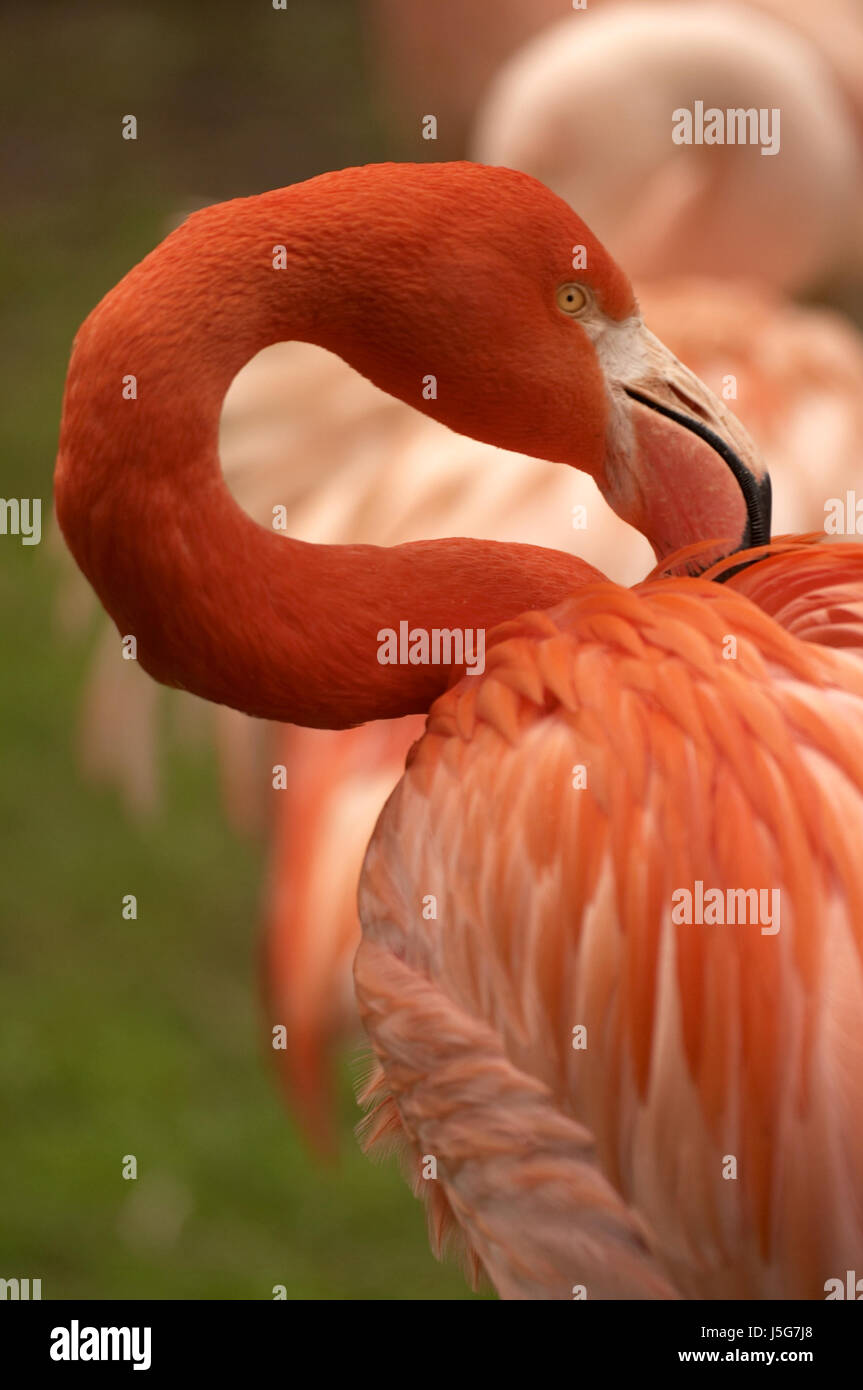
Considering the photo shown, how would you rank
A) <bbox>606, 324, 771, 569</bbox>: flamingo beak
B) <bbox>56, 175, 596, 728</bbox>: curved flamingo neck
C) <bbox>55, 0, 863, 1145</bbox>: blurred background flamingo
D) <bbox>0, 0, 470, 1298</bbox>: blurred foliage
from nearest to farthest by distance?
<bbox>56, 175, 596, 728</bbox>: curved flamingo neck
<bbox>606, 324, 771, 569</bbox>: flamingo beak
<bbox>55, 0, 863, 1145</bbox>: blurred background flamingo
<bbox>0, 0, 470, 1298</bbox>: blurred foliage

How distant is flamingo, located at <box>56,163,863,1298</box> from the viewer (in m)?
1.16

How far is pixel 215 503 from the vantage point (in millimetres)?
1183

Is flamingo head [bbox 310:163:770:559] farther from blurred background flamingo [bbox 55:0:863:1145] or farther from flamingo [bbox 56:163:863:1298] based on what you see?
blurred background flamingo [bbox 55:0:863:1145]

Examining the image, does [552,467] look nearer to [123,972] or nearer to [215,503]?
[215,503]

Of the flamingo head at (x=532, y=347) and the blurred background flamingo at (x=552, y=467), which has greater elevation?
the blurred background flamingo at (x=552, y=467)

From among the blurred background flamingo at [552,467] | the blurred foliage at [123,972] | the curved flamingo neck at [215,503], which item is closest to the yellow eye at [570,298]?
the curved flamingo neck at [215,503]

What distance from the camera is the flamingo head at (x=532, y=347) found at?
1.18 meters

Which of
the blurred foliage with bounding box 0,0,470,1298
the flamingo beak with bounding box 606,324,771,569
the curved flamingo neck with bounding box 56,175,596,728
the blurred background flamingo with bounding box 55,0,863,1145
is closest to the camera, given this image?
the curved flamingo neck with bounding box 56,175,596,728

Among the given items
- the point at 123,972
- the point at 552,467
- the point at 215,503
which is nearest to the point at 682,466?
the point at 215,503

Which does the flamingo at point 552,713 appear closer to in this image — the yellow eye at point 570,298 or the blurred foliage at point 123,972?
the yellow eye at point 570,298

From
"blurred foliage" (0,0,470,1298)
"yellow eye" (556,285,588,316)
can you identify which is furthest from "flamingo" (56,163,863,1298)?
"blurred foliage" (0,0,470,1298)

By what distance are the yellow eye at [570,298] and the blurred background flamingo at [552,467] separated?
1000mm

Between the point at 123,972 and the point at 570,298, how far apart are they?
274cm

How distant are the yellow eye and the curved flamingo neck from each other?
0.16m
